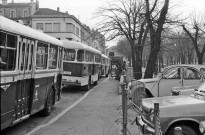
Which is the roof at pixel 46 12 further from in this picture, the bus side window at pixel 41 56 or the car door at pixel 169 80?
the bus side window at pixel 41 56

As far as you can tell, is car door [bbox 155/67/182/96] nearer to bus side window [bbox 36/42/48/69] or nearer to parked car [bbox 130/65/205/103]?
parked car [bbox 130/65/205/103]

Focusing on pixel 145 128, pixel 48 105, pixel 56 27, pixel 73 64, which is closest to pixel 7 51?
pixel 145 128

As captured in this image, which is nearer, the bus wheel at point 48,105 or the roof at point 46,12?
the bus wheel at point 48,105

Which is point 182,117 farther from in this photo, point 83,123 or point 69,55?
point 69,55

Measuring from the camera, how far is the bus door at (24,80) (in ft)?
26.3

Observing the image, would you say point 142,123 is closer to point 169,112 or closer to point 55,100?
point 169,112

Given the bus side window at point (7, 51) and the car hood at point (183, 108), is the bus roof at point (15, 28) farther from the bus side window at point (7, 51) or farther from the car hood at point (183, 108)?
the car hood at point (183, 108)

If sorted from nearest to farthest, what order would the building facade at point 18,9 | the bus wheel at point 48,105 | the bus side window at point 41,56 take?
the bus side window at point 41,56 → the bus wheel at point 48,105 → the building facade at point 18,9

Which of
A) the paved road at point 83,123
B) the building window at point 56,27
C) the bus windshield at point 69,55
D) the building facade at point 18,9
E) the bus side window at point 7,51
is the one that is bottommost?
the paved road at point 83,123

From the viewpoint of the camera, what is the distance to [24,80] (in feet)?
27.7

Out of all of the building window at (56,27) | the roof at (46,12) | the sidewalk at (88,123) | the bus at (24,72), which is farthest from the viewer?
the roof at (46,12)

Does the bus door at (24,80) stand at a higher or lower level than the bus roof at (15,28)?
lower

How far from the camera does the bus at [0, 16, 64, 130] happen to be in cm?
709

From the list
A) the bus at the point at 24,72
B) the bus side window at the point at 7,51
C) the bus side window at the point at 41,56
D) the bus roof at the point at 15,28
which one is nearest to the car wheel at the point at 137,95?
the bus at the point at 24,72
